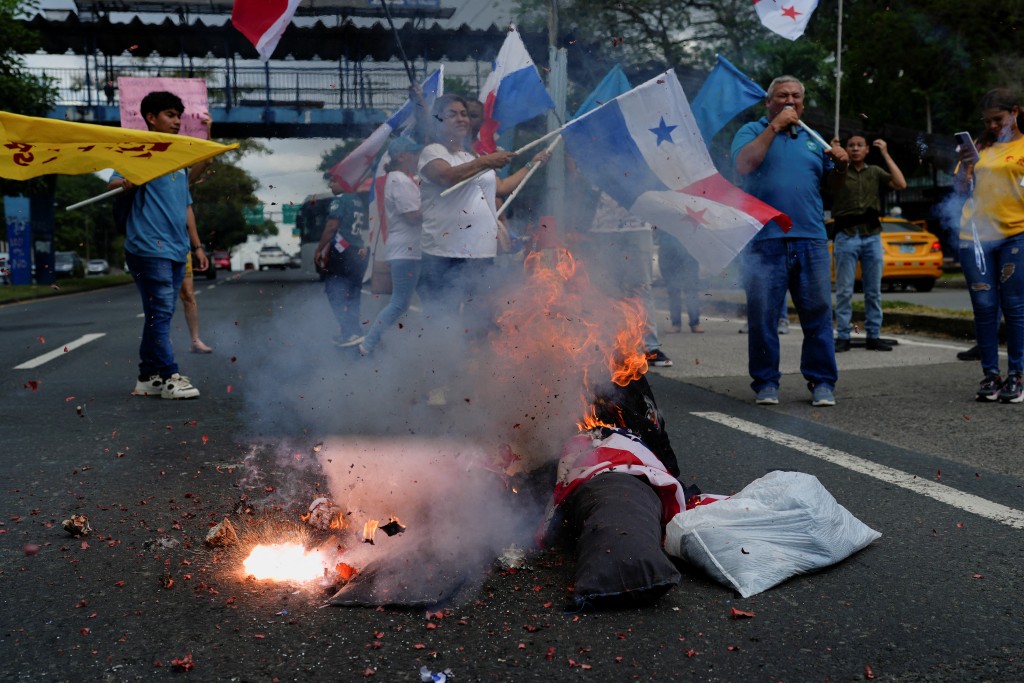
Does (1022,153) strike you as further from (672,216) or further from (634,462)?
(634,462)

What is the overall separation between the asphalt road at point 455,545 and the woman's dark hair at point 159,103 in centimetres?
190

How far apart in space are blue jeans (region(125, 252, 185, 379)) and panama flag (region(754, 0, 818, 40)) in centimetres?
411

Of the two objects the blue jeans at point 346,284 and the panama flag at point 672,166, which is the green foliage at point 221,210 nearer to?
the blue jeans at point 346,284

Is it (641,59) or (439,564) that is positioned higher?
(641,59)

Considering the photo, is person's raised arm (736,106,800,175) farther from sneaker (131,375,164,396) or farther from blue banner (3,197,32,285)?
blue banner (3,197,32,285)

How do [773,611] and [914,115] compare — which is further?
[914,115]

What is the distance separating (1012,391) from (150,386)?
5.67m

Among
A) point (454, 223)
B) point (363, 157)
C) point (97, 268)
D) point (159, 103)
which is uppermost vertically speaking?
point (159, 103)

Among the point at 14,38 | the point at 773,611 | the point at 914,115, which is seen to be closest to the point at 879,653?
the point at 773,611

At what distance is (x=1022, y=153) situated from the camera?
623 centimetres

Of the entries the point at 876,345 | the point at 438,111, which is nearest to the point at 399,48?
the point at 438,111

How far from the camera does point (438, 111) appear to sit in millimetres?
5617

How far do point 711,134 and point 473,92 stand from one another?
1697 millimetres

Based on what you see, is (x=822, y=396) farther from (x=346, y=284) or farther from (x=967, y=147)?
(x=346, y=284)
